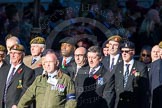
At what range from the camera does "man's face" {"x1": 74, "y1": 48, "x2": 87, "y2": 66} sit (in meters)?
15.0

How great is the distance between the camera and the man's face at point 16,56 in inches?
563

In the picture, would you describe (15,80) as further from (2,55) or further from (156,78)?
(156,78)

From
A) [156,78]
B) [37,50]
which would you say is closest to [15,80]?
[37,50]

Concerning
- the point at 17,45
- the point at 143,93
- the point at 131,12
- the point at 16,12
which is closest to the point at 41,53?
the point at 17,45

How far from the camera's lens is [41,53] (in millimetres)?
15289

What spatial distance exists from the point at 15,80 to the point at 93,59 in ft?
4.61

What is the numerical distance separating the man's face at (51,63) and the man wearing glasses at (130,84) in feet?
7.73

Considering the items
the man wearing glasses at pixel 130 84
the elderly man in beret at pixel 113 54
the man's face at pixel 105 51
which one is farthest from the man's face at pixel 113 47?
the man wearing glasses at pixel 130 84

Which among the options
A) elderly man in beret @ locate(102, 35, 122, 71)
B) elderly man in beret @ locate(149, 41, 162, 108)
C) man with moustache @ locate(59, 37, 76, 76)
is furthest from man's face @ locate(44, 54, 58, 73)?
elderly man in beret @ locate(149, 41, 162, 108)

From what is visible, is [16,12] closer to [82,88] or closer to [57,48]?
[57,48]

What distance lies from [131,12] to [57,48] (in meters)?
5.22

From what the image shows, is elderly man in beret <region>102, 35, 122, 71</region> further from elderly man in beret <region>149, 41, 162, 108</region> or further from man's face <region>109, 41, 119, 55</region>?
elderly man in beret <region>149, 41, 162, 108</region>

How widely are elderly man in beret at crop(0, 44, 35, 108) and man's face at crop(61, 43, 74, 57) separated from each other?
4.37ft

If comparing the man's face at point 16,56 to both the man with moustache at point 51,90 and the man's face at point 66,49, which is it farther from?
the man's face at point 66,49
